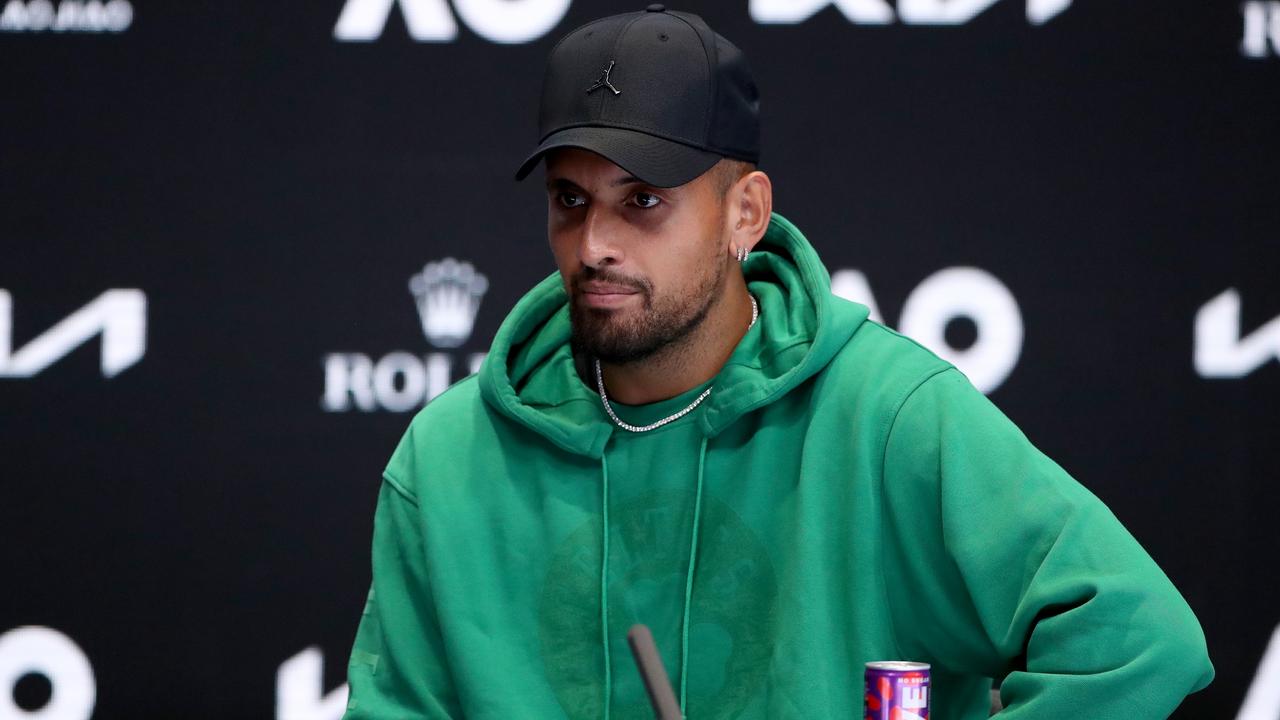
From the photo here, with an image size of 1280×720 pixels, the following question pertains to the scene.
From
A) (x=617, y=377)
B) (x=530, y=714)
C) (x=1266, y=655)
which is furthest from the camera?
(x=1266, y=655)

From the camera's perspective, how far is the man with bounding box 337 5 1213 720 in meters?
1.37

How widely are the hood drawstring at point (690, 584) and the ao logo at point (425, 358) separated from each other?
100 cm

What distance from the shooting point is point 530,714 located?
1.49m

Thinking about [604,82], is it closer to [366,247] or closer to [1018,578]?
[1018,578]

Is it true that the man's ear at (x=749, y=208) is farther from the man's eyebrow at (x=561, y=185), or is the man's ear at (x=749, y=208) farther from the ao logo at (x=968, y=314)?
the ao logo at (x=968, y=314)

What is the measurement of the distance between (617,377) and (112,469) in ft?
4.05

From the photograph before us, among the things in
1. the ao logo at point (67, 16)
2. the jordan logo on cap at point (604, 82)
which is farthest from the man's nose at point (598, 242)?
the ao logo at point (67, 16)

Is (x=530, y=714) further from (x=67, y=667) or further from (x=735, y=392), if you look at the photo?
(x=67, y=667)

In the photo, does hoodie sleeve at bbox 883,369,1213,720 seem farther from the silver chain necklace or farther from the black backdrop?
the black backdrop

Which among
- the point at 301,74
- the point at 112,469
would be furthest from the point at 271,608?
Answer: the point at 301,74

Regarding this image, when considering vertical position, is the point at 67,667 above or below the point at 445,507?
below

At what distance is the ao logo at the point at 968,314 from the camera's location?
2.42 meters

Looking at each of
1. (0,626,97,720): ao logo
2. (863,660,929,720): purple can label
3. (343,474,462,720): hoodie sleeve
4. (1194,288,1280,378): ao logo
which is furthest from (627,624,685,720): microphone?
(0,626,97,720): ao logo

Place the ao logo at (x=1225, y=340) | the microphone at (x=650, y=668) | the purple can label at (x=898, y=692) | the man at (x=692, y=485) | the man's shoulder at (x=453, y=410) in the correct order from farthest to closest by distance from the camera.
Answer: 1. the ao logo at (x=1225, y=340)
2. the man's shoulder at (x=453, y=410)
3. the man at (x=692, y=485)
4. the purple can label at (x=898, y=692)
5. the microphone at (x=650, y=668)
